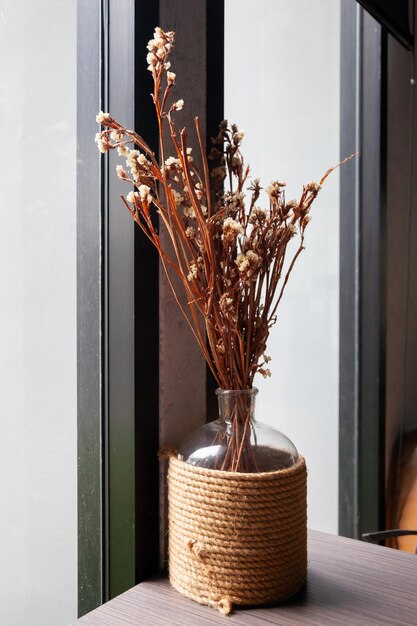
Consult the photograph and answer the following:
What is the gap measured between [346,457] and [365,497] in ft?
0.47

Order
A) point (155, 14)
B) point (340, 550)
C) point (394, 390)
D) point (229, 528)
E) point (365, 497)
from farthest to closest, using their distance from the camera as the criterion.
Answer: point (394, 390) → point (365, 497) → point (340, 550) → point (155, 14) → point (229, 528)

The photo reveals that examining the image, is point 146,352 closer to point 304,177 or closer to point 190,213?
point 190,213

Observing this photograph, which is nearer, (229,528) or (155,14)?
(229,528)

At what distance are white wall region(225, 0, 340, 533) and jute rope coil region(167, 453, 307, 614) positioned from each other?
0.82 metres

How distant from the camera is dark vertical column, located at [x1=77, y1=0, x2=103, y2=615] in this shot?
0.87 metres

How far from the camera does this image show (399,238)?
77.6 inches

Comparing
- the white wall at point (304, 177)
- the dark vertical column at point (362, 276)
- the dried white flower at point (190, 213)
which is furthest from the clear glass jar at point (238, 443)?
the dark vertical column at point (362, 276)
